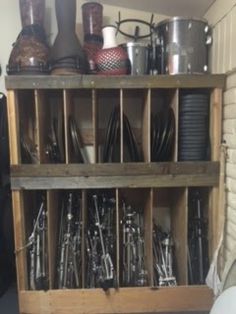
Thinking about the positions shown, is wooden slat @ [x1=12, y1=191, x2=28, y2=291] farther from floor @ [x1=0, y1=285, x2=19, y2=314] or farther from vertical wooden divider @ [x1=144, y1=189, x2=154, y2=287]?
vertical wooden divider @ [x1=144, y1=189, x2=154, y2=287]

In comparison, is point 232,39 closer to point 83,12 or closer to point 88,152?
point 83,12

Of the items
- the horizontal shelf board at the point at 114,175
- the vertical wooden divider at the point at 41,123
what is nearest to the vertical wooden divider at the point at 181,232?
the horizontal shelf board at the point at 114,175

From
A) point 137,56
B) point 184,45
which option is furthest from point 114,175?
point 184,45

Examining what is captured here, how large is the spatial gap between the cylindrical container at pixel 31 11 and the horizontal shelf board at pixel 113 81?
0.42 m

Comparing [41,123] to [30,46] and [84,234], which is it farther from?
[84,234]

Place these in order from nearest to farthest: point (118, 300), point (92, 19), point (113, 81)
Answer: point (113, 81)
point (118, 300)
point (92, 19)

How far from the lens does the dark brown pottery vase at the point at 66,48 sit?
5.28 ft

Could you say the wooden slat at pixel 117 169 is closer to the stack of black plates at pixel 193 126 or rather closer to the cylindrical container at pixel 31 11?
the stack of black plates at pixel 193 126

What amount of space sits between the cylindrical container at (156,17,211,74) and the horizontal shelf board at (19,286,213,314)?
3.89 feet

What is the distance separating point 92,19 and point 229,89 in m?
0.87

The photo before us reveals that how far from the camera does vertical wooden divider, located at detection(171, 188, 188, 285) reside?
5.54ft

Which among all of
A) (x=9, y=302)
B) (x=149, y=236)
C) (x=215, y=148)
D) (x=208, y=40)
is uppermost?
(x=208, y=40)

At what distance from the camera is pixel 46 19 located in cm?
200

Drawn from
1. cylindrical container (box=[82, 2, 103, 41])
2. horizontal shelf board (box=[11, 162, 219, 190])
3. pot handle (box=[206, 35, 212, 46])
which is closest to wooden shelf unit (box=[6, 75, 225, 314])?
horizontal shelf board (box=[11, 162, 219, 190])
